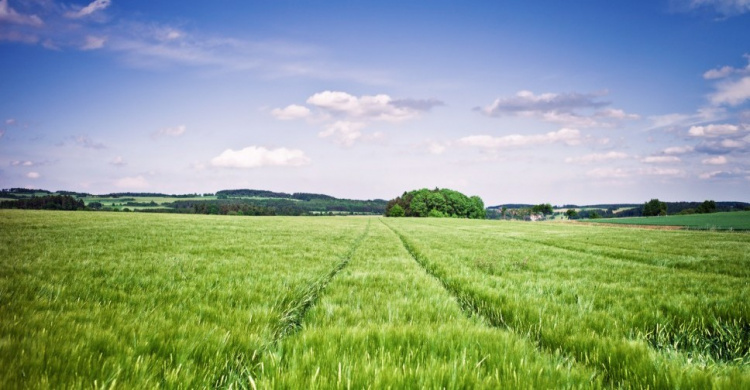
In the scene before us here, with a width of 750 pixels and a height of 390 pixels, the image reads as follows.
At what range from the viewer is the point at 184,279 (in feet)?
21.6

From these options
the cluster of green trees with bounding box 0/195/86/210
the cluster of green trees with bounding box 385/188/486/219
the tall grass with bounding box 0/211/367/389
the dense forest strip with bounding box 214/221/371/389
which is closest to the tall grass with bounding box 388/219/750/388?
the dense forest strip with bounding box 214/221/371/389

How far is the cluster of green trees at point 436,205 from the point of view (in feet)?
483

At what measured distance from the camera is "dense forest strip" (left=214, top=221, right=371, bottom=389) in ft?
8.22

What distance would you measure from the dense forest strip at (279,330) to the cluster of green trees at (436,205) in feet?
452

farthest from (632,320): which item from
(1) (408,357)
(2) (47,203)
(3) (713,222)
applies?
(2) (47,203)

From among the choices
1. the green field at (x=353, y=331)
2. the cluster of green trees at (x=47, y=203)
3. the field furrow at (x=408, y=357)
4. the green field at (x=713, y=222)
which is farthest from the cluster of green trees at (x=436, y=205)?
the field furrow at (x=408, y=357)

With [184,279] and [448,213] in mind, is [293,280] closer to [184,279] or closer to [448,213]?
[184,279]

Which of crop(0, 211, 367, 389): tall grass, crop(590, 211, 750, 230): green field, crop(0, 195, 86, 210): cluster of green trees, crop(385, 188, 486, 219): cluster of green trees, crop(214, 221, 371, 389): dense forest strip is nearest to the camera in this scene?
crop(0, 211, 367, 389): tall grass

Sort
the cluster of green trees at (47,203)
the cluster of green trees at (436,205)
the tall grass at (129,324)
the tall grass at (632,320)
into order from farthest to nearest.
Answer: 1. the cluster of green trees at (436,205)
2. the cluster of green trees at (47,203)
3. the tall grass at (632,320)
4. the tall grass at (129,324)

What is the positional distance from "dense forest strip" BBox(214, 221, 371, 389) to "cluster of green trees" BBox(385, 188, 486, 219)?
137759mm

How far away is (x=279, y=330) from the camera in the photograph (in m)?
3.96

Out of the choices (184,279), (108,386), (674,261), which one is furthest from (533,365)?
(674,261)

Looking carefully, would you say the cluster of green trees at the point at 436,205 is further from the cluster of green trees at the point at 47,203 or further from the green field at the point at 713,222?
the cluster of green trees at the point at 47,203

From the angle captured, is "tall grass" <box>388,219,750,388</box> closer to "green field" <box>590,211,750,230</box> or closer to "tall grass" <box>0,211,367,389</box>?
"tall grass" <box>0,211,367,389</box>
